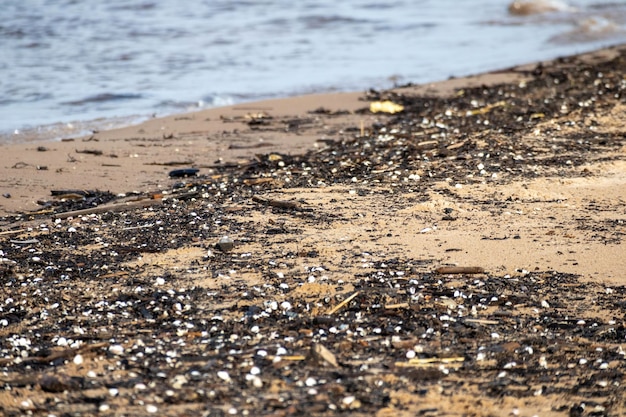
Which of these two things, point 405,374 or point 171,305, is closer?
point 405,374

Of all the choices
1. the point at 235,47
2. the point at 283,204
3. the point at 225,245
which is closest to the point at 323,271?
the point at 225,245

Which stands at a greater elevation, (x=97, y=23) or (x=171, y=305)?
(x=97, y=23)

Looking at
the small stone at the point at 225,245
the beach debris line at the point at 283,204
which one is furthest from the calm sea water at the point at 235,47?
the small stone at the point at 225,245

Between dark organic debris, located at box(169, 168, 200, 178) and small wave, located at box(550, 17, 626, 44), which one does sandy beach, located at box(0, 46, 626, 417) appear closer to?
dark organic debris, located at box(169, 168, 200, 178)

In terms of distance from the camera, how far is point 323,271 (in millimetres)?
5062

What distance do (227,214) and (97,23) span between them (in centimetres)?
1249

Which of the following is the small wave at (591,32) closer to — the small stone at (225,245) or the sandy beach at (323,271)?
the sandy beach at (323,271)

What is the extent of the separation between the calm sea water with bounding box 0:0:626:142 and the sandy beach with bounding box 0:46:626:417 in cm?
228

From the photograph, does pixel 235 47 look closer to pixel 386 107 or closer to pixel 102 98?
pixel 102 98

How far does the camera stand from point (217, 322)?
4457 mm

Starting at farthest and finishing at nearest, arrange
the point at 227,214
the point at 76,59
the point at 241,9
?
the point at 241,9, the point at 76,59, the point at 227,214

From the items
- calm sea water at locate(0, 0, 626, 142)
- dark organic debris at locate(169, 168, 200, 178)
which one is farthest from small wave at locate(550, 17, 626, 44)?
dark organic debris at locate(169, 168, 200, 178)

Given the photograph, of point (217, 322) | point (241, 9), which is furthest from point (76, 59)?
point (217, 322)

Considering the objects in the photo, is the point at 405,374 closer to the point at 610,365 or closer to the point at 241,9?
the point at 610,365
